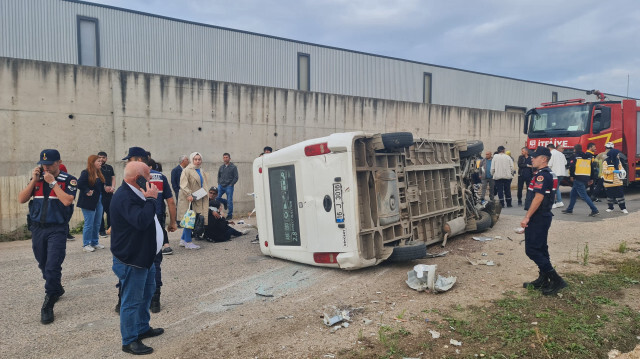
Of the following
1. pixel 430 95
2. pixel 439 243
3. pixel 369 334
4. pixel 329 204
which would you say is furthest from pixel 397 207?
pixel 430 95

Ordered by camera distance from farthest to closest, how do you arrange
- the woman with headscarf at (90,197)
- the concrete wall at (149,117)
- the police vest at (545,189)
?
the concrete wall at (149,117) < the woman with headscarf at (90,197) < the police vest at (545,189)

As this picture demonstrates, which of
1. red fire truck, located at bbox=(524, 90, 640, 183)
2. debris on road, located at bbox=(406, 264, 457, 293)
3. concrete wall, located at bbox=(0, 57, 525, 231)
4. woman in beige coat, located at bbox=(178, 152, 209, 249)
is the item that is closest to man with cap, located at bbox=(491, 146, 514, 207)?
red fire truck, located at bbox=(524, 90, 640, 183)

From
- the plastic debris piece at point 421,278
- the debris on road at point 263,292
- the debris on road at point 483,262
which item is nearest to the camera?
the plastic debris piece at point 421,278

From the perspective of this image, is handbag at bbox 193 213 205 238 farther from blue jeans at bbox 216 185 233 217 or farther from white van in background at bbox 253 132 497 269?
blue jeans at bbox 216 185 233 217

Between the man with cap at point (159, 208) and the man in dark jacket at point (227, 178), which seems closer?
the man with cap at point (159, 208)

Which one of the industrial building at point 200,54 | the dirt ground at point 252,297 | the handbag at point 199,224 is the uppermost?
the industrial building at point 200,54

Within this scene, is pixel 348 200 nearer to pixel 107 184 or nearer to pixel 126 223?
pixel 126 223

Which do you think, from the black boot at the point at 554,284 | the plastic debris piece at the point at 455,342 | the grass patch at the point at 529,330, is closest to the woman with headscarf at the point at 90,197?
the grass patch at the point at 529,330

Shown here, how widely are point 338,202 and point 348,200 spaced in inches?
6.3

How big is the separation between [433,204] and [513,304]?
8.94 ft

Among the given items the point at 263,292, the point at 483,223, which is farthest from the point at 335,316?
the point at 483,223

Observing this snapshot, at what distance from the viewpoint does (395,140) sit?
18.1 feet

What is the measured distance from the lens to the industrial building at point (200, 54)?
13062mm

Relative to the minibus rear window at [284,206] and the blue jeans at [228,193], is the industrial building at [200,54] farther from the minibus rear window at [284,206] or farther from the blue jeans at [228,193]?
the minibus rear window at [284,206]
